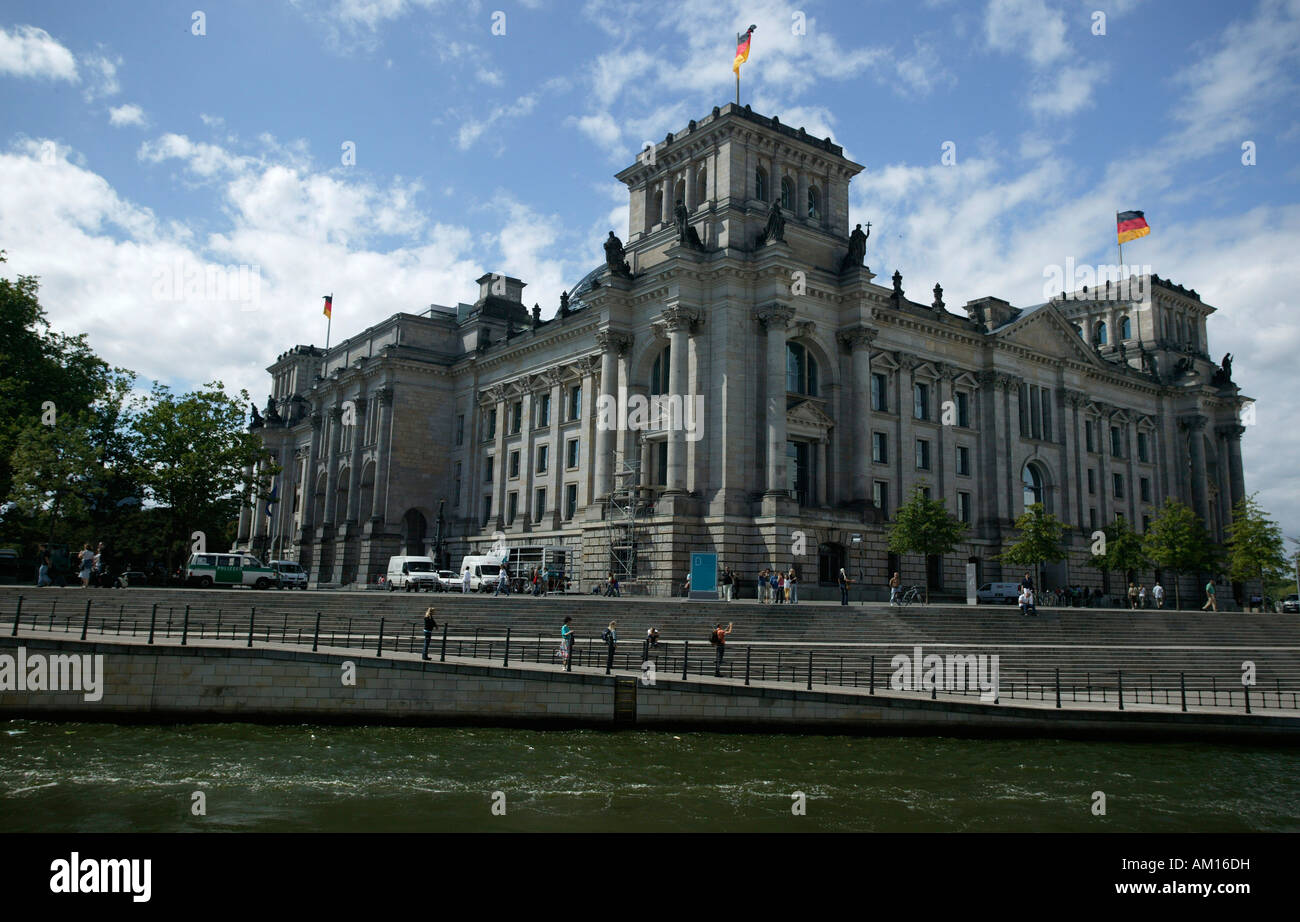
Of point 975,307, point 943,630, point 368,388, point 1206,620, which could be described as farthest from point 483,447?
point 1206,620

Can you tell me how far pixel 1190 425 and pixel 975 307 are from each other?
2593 centimetres

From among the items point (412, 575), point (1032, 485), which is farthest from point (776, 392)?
point (1032, 485)

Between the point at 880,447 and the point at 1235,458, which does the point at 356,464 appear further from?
the point at 1235,458

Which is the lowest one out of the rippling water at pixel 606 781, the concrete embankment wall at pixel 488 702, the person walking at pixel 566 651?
A: the rippling water at pixel 606 781

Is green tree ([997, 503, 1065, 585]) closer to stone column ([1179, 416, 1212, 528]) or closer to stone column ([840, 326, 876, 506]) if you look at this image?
stone column ([840, 326, 876, 506])

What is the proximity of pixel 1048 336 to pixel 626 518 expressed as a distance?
3481 centimetres

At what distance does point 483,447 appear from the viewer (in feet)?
224

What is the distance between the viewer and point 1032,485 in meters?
62.4

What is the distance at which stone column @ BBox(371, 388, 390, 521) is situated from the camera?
67.8 metres

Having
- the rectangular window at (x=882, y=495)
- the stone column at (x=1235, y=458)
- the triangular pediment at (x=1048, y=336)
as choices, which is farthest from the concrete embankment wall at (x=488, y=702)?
the stone column at (x=1235, y=458)

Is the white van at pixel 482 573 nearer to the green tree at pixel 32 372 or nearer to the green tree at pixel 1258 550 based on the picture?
the green tree at pixel 32 372

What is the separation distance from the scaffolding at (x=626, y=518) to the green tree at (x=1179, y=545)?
1265 inches

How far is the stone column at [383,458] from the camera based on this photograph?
67812 millimetres
